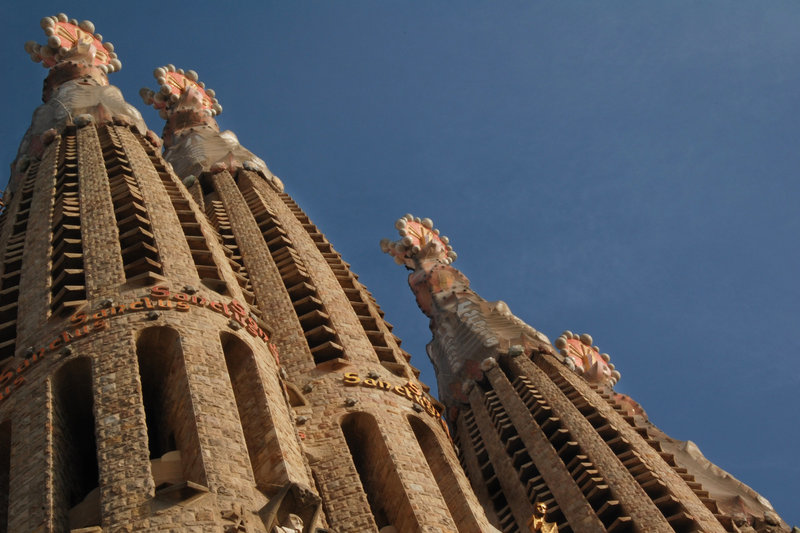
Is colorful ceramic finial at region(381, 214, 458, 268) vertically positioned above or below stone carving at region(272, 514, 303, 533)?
above

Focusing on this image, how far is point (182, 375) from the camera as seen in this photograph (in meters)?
26.2

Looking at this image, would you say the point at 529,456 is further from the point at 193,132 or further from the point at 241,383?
the point at 193,132

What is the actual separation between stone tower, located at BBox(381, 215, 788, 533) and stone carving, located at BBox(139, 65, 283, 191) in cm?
953

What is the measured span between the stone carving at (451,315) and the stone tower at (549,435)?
0.06 m

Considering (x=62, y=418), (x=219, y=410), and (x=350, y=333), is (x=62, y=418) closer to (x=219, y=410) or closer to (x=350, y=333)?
(x=219, y=410)

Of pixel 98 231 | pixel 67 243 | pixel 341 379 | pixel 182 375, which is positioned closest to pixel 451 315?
pixel 341 379

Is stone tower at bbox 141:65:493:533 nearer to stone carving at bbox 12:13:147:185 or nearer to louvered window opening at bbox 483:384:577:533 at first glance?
stone carving at bbox 12:13:147:185

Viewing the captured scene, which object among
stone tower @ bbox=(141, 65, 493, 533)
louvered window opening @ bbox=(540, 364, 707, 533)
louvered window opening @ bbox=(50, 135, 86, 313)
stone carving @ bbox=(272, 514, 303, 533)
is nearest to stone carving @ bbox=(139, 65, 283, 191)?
stone tower @ bbox=(141, 65, 493, 533)

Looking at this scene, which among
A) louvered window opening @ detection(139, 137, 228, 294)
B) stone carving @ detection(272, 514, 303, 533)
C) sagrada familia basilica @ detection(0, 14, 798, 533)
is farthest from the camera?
louvered window opening @ detection(139, 137, 228, 294)

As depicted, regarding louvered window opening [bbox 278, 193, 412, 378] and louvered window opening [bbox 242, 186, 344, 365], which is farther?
louvered window opening [bbox 278, 193, 412, 378]

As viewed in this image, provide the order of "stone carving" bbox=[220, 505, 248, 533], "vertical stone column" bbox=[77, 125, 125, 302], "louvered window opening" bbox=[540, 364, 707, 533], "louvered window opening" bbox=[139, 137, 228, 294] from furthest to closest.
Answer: "louvered window opening" bbox=[540, 364, 707, 533] → "louvered window opening" bbox=[139, 137, 228, 294] → "vertical stone column" bbox=[77, 125, 125, 302] → "stone carving" bbox=[220, 505, 248, 533]

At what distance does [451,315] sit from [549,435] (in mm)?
11990

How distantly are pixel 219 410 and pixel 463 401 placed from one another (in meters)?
30.3

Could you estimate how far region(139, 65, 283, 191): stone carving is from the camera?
5512cm
